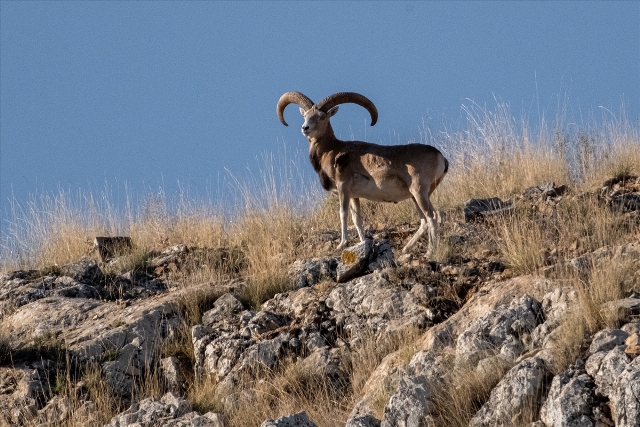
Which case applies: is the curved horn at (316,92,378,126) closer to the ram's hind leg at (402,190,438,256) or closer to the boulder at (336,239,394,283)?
the ram's hind leg at (402,190,438,256)

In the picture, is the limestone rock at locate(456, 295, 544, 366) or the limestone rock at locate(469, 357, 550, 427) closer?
the limestone rock at locate(469, 357, 550, 427)

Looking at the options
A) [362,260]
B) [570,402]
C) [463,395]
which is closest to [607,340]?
[570,402]

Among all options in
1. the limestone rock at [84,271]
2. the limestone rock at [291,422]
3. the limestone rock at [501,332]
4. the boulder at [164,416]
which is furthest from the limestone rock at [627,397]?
the limestone rock at [84,271]

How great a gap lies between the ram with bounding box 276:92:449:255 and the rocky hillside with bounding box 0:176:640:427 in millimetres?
601

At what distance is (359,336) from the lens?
12406mm

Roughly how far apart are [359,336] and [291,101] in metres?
5.35

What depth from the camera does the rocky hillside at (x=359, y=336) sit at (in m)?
9.84

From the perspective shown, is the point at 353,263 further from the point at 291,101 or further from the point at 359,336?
the point at 291,101

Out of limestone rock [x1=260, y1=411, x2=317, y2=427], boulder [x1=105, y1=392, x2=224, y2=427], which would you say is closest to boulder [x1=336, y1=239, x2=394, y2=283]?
boulder [x1=105, y1=392, x2=224, y2=427]

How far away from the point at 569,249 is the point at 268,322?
137 inches

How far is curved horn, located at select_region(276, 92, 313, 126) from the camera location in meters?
16.6

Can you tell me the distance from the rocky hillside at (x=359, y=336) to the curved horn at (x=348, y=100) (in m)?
1.76

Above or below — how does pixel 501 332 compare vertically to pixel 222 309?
below

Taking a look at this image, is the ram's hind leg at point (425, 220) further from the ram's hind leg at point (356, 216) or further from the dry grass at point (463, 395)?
the dry grass at point (463, 395)
